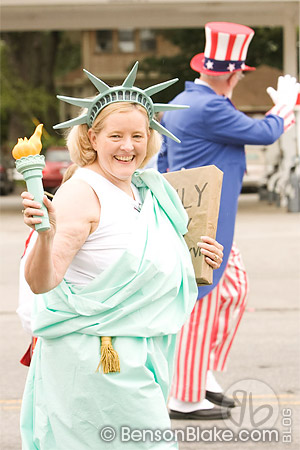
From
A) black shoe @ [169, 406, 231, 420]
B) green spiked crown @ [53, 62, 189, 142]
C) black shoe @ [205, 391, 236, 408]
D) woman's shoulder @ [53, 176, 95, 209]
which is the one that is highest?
green spiked crown @ [53, 62, 189, 142]

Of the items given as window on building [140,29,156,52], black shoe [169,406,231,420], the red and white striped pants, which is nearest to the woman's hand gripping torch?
the red and white striped pants

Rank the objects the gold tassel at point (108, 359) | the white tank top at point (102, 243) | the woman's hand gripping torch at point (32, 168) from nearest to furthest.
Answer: the woman's hand gripping torch at point (32, 168) → the gold tassel at point (108, 359) → the white tank top at point (102, 243)

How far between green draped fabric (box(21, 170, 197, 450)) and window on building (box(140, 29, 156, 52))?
45.7 metres

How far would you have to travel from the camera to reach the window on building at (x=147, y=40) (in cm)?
4744

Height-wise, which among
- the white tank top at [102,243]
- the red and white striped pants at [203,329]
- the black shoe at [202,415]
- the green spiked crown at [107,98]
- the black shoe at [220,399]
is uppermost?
the green spiked crown at [107,98]

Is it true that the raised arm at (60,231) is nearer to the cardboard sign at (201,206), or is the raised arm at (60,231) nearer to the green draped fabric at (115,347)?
the green draped fabric at (115,347)

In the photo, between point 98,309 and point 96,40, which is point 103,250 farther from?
point 96,40

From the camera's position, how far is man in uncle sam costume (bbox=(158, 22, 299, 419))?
15.7ft

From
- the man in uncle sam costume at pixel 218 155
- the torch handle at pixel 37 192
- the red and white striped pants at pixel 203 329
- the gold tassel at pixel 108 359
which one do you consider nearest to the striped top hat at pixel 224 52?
the man in uncle sam costume at pixel 218 155

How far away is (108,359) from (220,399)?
247 centimetres

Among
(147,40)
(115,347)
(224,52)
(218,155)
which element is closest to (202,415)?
(218,155)

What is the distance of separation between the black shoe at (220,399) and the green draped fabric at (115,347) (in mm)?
2217

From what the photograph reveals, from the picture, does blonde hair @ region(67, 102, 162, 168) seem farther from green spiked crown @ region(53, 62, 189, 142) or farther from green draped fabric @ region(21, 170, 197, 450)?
green draped fabric @ region(21, 170, 197, 450)

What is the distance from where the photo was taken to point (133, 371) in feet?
9.30
